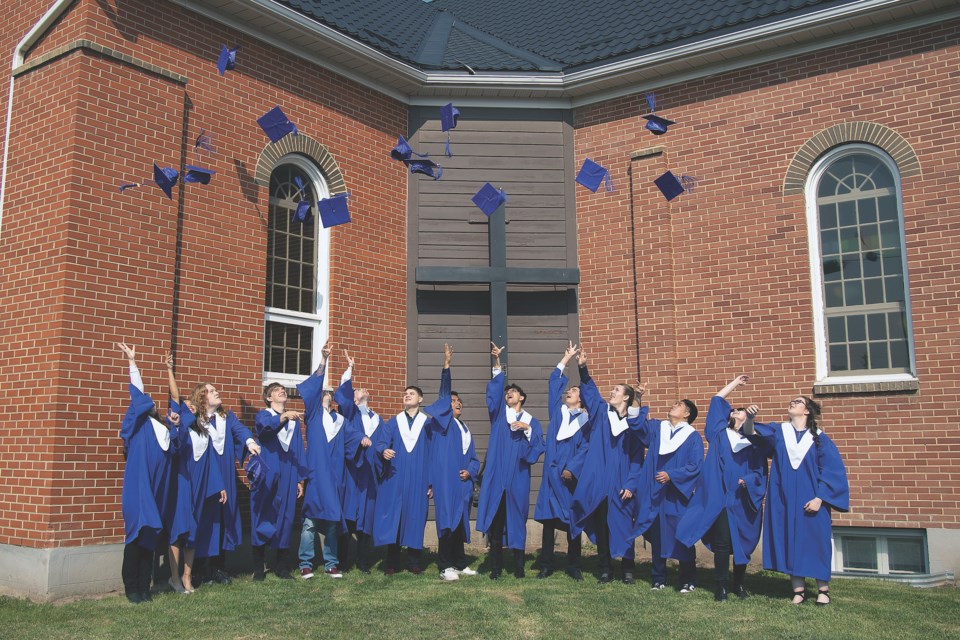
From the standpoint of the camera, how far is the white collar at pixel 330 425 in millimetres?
9062

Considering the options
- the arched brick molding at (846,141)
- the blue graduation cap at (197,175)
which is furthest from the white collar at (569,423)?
the blue graduation cap at (197,175)

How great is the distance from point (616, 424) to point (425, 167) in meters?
4.28

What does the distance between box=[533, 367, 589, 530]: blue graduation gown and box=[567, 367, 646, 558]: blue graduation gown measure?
3.1 inches

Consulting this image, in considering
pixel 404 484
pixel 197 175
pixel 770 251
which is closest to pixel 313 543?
pixel 404 484

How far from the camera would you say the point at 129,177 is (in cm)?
863

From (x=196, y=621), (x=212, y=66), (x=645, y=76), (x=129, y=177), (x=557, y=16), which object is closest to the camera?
(x=196, y=621)

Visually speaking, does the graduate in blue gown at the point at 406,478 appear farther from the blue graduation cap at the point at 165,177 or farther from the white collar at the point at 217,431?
the blue graduation cap at the point at 165,177

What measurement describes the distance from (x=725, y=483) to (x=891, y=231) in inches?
148

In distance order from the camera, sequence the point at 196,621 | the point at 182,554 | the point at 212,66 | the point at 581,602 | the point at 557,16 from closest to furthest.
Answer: the point at 196,621
the point at 581,602
the point at 182,554
the point at 212,66
the point at 557,16

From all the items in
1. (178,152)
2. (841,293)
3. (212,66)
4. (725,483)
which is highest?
(212,66)

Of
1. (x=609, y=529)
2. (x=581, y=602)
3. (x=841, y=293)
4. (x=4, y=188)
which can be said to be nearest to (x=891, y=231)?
(x=841, y=293)

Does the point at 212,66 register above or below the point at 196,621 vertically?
above

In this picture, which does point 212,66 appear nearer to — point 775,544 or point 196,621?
point 196,621

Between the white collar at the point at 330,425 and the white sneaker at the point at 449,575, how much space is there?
178 centimetres
